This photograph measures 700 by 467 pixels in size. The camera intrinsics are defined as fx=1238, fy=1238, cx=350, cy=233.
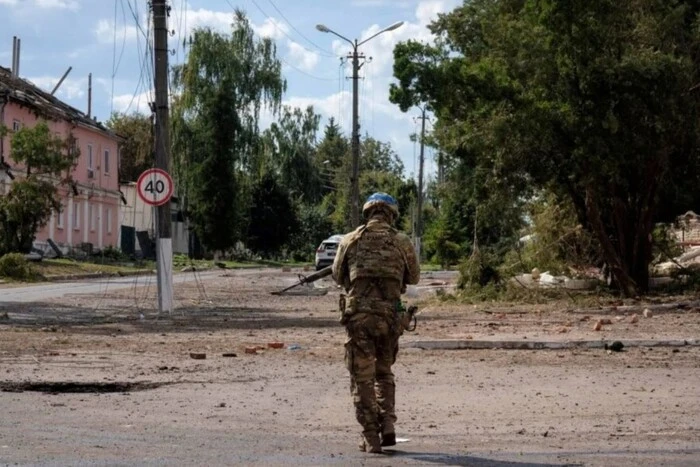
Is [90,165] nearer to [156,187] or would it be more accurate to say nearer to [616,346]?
[156,187]

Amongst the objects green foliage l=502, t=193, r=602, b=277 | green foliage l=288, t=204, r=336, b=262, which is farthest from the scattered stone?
green foliage l=288, t=204, r=336, b=262

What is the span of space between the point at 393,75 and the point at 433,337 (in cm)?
1100

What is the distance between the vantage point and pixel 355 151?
4675 centimetres

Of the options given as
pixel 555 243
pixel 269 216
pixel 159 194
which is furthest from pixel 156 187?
pixel 269 216

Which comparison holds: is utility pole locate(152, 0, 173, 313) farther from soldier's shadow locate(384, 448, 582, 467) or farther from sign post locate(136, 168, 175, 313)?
soldier's shadow locate(384, 448, 582, 467)

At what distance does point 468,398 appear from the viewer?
473 inches

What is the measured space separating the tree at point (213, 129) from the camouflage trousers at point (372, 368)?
6266cm

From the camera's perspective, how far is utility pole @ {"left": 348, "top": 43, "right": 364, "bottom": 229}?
45281 millimetres

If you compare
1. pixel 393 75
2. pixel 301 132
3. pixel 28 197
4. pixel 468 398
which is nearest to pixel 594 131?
pixel 393 75

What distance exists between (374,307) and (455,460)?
129 centimetres

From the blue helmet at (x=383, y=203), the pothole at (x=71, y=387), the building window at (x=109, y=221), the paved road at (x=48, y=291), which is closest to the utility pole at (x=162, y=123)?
the paved road at (x=48, y=291)

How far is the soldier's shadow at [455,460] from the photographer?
27.0ft

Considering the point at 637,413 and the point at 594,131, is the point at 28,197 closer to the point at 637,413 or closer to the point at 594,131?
the point at 594,131

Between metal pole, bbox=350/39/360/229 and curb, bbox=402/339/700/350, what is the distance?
2736cm
